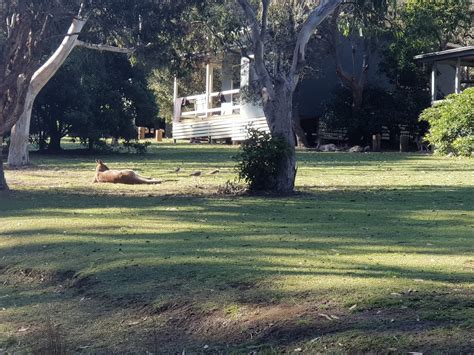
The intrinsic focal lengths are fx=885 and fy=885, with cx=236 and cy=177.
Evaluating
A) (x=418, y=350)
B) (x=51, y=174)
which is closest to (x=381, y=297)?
(x=418, y=350)

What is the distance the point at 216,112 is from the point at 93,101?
8.57m

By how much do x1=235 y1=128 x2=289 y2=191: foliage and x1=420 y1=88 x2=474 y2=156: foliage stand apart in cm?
1208

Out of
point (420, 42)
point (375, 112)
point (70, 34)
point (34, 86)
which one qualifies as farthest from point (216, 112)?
point (70, 34)

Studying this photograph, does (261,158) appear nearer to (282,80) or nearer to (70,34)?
(282,80)

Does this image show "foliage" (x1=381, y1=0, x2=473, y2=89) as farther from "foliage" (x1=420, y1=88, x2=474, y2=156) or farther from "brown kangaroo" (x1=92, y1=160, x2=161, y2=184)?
"brown kangaroo" (x1=92, y1=160, x2=161, y2=184)

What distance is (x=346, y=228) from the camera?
14102mm

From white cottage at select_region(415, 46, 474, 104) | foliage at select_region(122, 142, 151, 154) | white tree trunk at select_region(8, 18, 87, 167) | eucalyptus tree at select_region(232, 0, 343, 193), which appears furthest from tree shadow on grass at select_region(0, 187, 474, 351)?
foliage at select_region(122, 142, 151, 154)

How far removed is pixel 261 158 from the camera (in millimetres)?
18938

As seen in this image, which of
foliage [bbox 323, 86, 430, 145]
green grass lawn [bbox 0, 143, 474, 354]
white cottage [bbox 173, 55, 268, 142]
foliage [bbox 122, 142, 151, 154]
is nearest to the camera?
green grass lawn [bbox 0, 143, 474, 354]

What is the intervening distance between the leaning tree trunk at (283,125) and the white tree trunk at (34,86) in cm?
745

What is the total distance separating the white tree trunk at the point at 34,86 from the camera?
26291mm

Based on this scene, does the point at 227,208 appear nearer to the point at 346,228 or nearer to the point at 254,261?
the point at 346,228

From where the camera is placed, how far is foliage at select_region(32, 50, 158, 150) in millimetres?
34125

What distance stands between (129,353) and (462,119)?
73.6 feet
